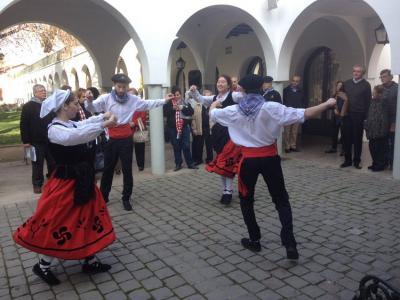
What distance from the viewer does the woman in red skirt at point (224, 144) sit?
5316 mm

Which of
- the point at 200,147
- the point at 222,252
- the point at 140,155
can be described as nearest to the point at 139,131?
the point at 140,155

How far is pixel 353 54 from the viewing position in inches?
433

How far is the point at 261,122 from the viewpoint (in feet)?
12.1

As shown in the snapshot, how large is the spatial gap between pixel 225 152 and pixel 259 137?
194 cm

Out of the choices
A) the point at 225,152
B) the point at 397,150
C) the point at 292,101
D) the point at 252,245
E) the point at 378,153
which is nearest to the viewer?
the point at 252,245

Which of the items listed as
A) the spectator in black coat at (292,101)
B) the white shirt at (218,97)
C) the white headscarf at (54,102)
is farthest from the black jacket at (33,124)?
the spectator in black coat at (292,101)

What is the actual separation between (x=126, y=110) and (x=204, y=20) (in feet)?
22.4

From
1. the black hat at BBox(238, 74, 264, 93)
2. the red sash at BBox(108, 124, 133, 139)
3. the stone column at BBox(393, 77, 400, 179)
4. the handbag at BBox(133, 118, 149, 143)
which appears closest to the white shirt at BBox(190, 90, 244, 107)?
the red sash at BBox(108, 124, 133, 139)

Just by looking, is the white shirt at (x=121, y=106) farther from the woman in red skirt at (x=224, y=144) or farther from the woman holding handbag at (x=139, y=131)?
the woman holding handbag at (x=139, y=131)

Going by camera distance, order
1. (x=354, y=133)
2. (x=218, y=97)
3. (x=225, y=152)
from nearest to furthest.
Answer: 1. (x=218, y=97)
2. (x=225, y=152)
3. (x=354, y=133)

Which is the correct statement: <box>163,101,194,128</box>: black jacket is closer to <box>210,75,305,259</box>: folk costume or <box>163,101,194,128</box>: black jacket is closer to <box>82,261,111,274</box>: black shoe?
<box>210,75,305,259</box>: folk costume

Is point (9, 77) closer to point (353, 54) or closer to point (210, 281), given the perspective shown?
point (353, 54)

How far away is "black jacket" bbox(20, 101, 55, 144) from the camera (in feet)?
21.4

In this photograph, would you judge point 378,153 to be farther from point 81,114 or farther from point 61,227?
point 61,227
